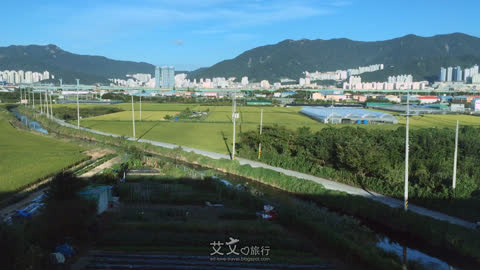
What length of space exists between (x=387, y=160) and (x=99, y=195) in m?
9.52

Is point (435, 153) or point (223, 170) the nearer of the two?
point (435, 153)

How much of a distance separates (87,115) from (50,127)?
25.8ft

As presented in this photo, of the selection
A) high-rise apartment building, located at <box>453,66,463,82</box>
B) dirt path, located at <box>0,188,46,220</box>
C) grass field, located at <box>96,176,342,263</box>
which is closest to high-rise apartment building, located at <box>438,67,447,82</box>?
high-rise apartment building, located at <box>453,66,463,82</box>

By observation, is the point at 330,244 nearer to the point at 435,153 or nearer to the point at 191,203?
the point at 191,203

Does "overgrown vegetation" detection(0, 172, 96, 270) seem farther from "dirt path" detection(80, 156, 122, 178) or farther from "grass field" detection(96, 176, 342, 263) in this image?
"dirt path" detection(80, 156, 122, 178)

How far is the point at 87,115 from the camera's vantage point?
1458 inches

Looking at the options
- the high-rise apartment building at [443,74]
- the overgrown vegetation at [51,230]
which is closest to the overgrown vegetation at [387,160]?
the overgrown vegetation at [51,230]

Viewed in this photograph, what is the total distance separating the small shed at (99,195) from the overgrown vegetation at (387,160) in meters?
7.41

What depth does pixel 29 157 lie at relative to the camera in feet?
52.8

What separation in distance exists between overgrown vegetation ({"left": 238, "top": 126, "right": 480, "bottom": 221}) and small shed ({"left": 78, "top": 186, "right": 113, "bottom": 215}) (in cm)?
741

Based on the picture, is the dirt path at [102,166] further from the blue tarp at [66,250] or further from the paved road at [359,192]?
the blue tarp at [66,250]

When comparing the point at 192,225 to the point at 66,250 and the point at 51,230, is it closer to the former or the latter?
the point at 66,250

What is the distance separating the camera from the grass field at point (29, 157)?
1226 centimetres

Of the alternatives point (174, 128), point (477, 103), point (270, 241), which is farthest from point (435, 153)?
point (477, 103)
